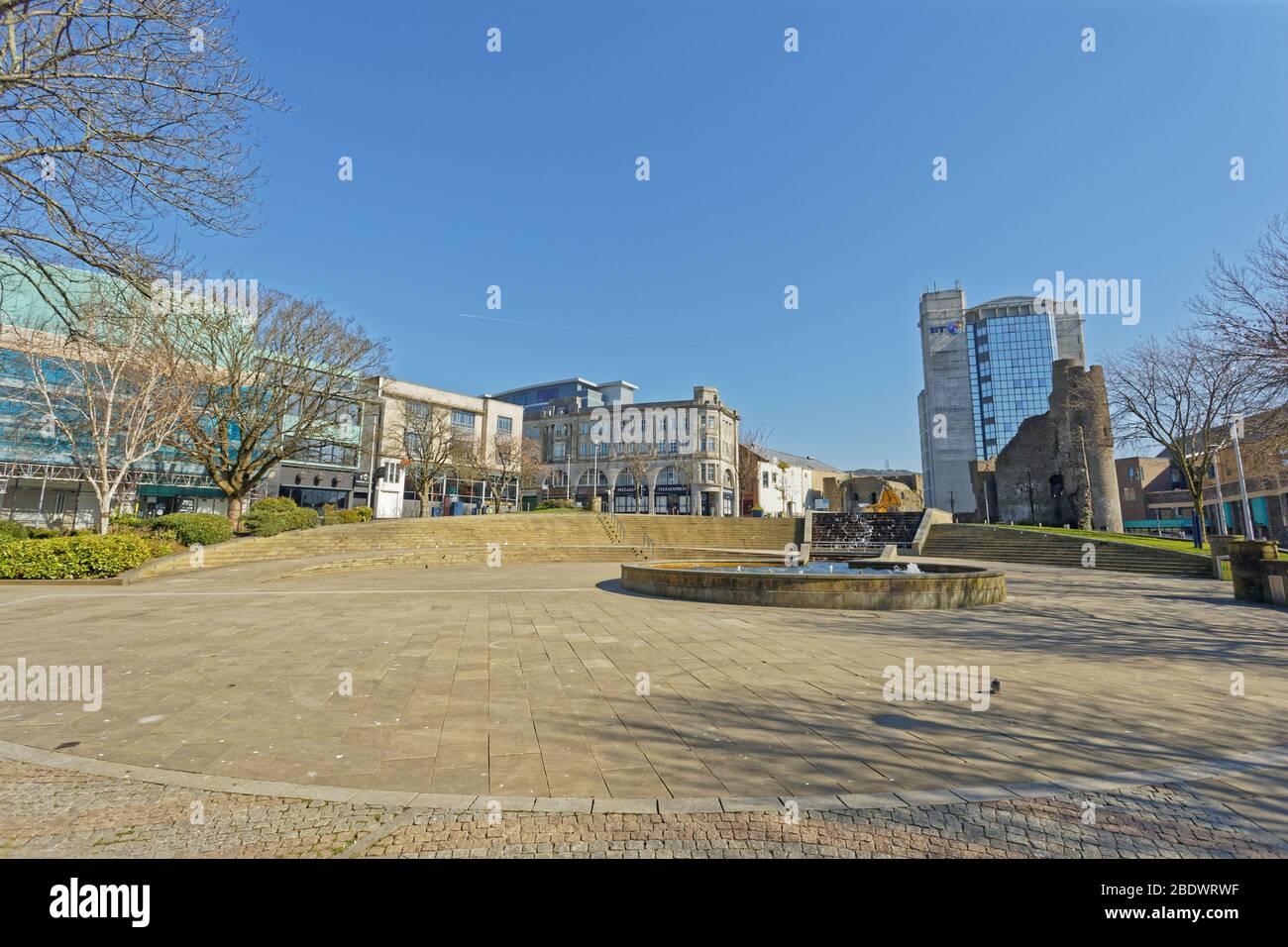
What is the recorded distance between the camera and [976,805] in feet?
11.3

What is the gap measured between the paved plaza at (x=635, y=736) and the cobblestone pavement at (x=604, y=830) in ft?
0.07

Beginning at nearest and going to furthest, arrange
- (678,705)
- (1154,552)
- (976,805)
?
(976,805), (678,705), (1154,552)

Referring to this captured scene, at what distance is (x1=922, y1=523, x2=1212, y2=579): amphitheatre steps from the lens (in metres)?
22.9

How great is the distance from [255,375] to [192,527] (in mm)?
9562

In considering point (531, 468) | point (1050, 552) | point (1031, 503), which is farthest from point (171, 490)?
point (1031, 503)

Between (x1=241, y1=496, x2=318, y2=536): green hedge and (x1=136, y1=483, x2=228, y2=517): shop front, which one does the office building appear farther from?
(x1=136, y1=483, x2=228, y2=517): shop front

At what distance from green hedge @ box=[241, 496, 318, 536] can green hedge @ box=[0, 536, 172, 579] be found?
858 cm

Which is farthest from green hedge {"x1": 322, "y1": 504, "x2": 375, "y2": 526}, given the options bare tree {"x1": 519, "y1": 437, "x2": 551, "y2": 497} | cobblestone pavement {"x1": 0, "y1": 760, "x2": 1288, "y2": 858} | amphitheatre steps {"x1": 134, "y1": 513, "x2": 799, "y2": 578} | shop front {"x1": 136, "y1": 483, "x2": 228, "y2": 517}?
cobblestone pavement {"x1": 0, "y1": 760, "x2": 1288, "y2": 858}

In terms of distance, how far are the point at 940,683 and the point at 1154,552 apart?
2576cm

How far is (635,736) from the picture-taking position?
4676mm

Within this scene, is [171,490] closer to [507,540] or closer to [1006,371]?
[507,540]

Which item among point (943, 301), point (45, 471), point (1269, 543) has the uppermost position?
point (943, 301)
